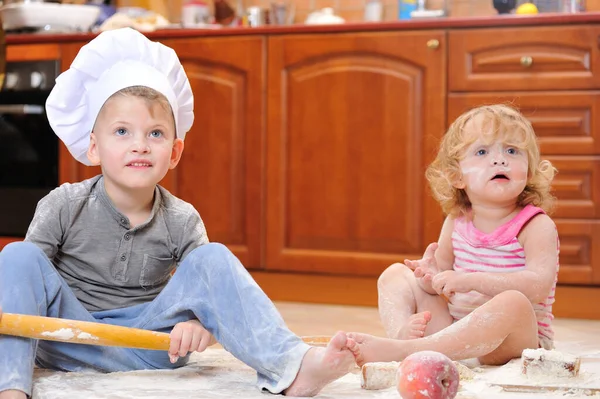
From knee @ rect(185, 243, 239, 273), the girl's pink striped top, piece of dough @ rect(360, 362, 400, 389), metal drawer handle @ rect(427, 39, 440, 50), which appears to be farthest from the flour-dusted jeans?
metal drawer handle @ rect(427, 39, 440, 50)

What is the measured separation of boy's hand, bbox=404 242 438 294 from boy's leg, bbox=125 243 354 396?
427 mm

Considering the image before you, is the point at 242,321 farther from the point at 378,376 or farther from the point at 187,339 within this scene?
the point at 378,376

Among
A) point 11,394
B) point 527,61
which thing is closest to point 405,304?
point 11,394

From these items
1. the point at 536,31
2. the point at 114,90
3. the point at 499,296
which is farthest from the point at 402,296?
the point at 536,31

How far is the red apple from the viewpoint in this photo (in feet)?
4.32

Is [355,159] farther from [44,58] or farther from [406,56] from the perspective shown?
[44,58]

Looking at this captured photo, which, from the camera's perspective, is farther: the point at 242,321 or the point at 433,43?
the point at 433,43

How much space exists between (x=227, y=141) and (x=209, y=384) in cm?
156

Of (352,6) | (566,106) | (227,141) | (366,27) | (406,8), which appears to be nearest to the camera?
(566,106)

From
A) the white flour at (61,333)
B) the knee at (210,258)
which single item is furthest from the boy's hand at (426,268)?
the white flour at (61,333)

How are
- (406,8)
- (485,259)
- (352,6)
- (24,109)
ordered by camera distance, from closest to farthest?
1. (485,259)
2. (24,109)
3. (406,8)
4. (352,6)

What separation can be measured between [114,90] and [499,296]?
0.78 m

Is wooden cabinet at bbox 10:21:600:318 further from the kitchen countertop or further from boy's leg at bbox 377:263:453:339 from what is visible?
boy's leg at bbox 377:263:453:339

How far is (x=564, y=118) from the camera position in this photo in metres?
2.62
